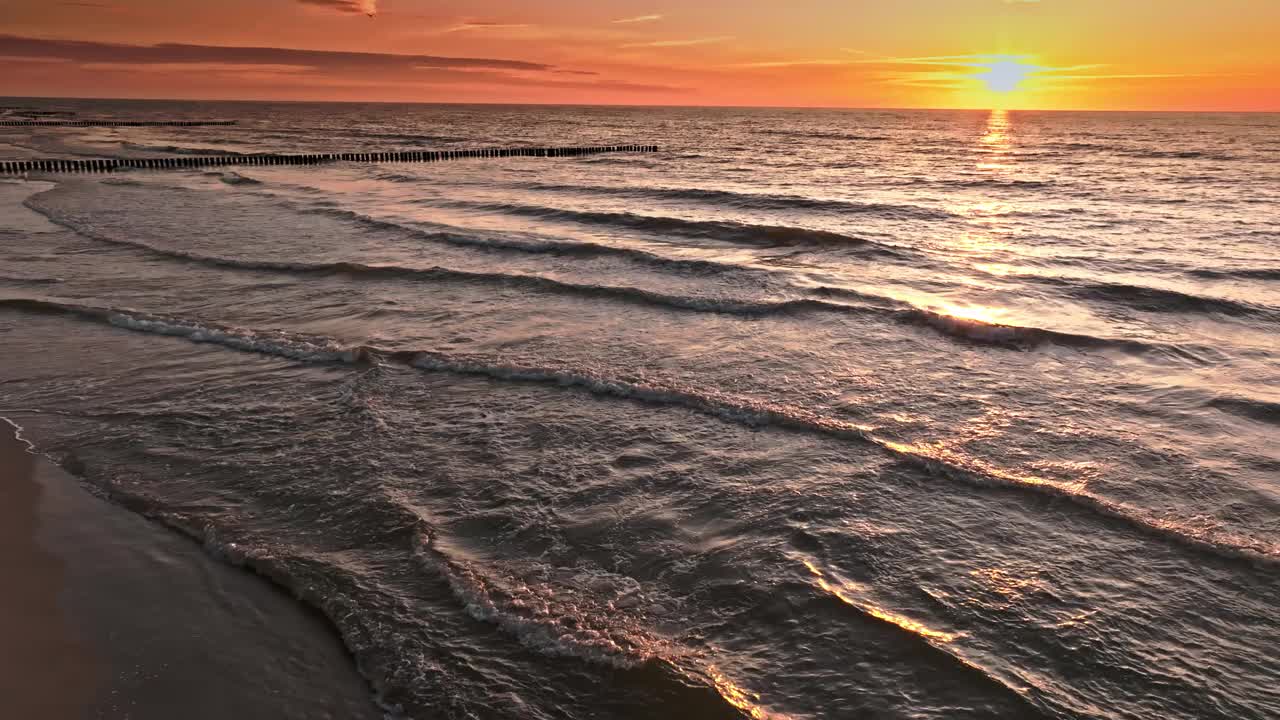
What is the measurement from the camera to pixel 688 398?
431 inches

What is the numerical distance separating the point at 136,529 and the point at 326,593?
7.44ft

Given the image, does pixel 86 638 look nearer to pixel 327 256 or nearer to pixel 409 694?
pixel 409 694

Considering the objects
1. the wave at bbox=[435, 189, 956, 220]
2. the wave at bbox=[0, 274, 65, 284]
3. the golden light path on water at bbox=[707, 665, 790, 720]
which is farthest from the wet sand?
the wave at bbox=[435, 189, 956, 220]

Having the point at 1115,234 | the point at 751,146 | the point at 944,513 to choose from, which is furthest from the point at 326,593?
the point at 751,146

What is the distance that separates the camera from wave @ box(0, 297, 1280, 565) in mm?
7637

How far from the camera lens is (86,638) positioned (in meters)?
5.62

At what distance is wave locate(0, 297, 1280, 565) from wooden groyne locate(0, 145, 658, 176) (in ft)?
123

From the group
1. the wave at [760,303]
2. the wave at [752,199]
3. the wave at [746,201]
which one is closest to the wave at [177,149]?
the wave at [752,199]

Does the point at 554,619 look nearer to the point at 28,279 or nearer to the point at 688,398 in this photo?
the point at 688,398

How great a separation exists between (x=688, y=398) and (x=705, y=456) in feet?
6.17

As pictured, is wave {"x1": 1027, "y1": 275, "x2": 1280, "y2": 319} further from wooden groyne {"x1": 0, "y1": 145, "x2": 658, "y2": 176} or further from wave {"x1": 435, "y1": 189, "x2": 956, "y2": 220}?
wooden groyne {"x1": 0, "y1": 145, "x2": 658, "y2": 176}

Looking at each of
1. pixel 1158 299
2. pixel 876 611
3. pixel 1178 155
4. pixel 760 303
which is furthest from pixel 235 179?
pixel 1178 155

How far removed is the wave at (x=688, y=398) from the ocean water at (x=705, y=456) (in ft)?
0.16

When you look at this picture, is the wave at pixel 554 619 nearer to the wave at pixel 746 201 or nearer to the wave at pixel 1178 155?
the wave at pixel 746 201
